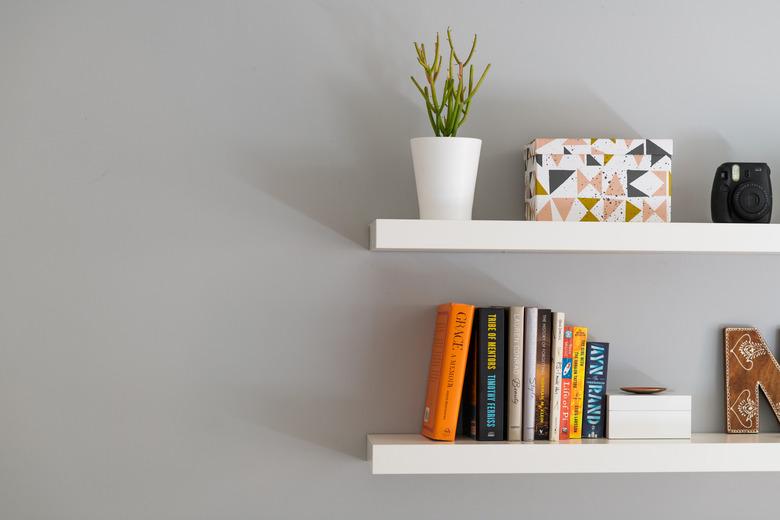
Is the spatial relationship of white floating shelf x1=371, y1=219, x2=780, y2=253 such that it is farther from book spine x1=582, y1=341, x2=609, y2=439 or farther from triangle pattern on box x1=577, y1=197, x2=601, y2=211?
book spine x1=582, y1=341, x2=609, y2=439

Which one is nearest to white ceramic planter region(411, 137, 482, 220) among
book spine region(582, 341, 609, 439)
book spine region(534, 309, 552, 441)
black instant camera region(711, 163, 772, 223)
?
book spine region(534, 309, 552, 441)

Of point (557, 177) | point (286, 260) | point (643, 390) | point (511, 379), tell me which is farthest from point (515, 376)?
point (286, 260)

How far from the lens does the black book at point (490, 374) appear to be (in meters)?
1.47

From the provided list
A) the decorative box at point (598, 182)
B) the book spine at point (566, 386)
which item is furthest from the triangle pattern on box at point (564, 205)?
the book spine at point (566, 386)

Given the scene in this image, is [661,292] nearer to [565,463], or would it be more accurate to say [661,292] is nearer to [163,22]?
[565,463]

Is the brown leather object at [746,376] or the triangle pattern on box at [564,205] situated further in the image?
the brown leather object at [746,376]

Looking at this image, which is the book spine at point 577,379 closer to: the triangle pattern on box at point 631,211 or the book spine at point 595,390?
the book spine at point 595,390

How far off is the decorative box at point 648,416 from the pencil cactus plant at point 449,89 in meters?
0.58

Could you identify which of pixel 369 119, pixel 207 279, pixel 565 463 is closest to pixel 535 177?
pixel 369 119

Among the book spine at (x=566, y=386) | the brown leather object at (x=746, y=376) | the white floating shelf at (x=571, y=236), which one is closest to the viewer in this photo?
the white floating shelf at (x=571, y=236)

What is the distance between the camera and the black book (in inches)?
57.9

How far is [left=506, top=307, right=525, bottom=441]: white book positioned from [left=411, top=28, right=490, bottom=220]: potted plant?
20cm

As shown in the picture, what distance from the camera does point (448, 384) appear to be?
1.47 metres

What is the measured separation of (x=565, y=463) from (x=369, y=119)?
0.73 m
